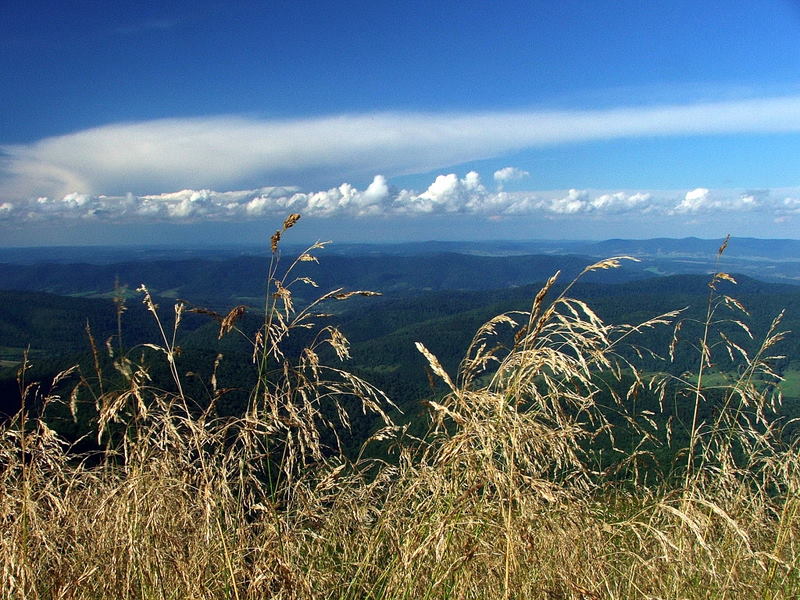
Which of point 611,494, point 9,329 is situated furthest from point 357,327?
point 611,494

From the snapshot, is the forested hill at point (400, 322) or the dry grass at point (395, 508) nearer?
the dry grass at point (395, 508)

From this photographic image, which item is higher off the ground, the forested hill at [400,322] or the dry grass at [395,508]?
the dry grass at [395,508]

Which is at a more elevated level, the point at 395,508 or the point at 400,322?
the point at 395,508

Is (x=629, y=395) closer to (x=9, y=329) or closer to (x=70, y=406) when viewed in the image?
(x=70, y=406)

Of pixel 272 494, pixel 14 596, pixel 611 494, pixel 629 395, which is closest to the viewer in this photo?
pixel 14 596

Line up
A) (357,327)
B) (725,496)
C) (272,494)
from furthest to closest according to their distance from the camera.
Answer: (357,327), (725,496), (272,494)

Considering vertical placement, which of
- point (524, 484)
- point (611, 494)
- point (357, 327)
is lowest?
point (357, 327)

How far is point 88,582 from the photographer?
200 centimetres

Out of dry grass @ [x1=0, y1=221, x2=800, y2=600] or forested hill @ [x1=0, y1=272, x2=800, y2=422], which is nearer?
dry grass @ [x1=0, y1=221, x2=800, y2=600]

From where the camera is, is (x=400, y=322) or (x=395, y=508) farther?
(x=400, y=322)

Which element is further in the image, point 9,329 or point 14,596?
point 9,329

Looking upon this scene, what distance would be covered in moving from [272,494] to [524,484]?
0.92 meters

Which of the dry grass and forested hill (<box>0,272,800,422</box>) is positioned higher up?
the dry grass

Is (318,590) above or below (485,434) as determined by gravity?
below
